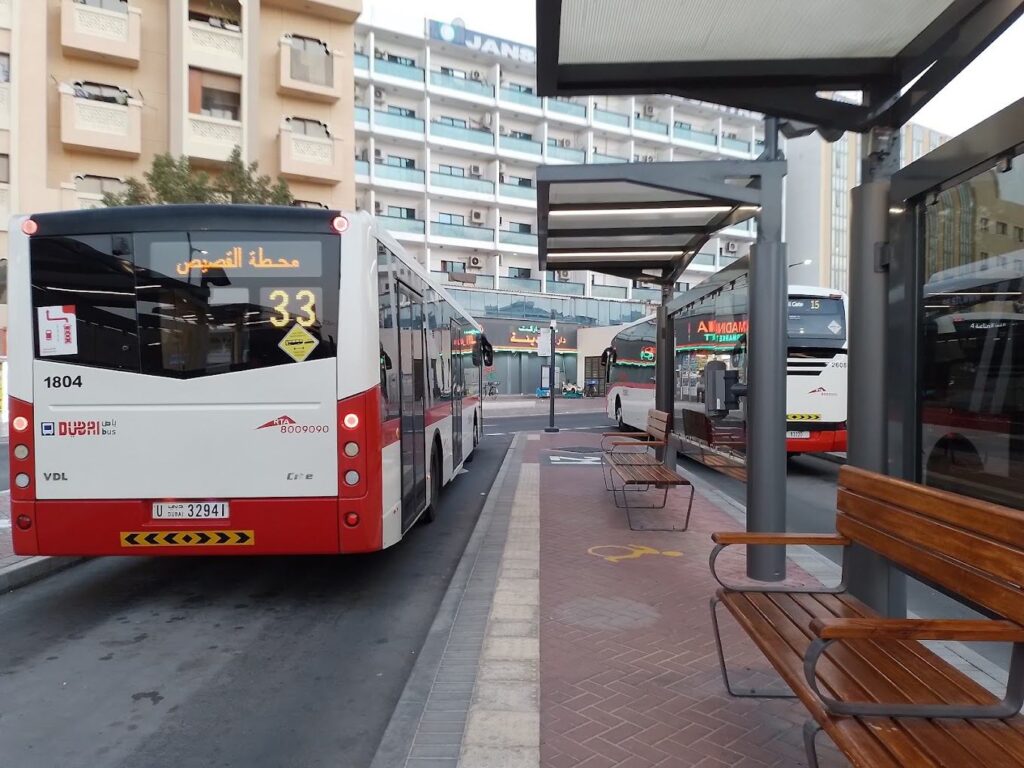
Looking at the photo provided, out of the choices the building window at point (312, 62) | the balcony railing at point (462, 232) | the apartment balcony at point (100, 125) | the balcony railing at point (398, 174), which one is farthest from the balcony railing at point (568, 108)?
the apartment balcony at point (100, 125)

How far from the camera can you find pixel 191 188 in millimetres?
15391

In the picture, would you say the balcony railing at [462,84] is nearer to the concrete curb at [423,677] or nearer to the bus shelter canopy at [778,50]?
the bus shelter canopy at [778,50]

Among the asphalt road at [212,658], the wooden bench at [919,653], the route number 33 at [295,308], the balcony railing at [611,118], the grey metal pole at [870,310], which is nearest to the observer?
the wooden bench at [919,653]

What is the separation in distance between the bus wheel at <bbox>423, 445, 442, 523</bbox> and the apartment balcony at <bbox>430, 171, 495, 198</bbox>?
37.7 m

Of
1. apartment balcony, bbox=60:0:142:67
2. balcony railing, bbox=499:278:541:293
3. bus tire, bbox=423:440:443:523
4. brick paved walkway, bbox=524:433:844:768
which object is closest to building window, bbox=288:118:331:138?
apartment balcony, bbox=60:0:142:67

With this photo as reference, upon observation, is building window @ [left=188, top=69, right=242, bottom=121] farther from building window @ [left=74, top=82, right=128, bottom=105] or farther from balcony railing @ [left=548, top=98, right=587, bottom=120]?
balcony railing @ [left=548, top=98, right=587, bottom=120]

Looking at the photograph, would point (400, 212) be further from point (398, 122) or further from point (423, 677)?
point (423, 677)

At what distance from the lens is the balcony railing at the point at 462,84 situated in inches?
1753

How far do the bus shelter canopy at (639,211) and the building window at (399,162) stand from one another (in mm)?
35564

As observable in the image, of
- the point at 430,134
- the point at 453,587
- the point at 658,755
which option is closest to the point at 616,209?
the point at 453,587

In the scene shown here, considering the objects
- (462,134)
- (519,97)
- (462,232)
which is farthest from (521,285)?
(519,97)

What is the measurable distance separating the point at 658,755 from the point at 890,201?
10.5 feet

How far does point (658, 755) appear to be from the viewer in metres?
3.04

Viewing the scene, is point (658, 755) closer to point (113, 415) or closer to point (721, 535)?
point (721, 535)
